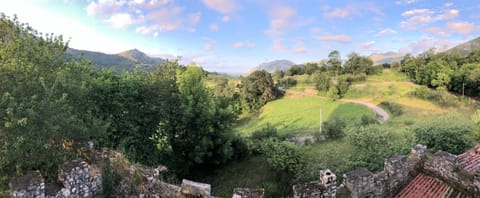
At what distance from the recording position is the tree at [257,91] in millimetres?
54188

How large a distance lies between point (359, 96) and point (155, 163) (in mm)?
43703

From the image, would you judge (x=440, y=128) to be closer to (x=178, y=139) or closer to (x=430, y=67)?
(x=178, y=139)

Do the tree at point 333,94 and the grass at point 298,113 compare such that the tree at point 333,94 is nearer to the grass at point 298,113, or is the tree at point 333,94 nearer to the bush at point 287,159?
the grass at point 298,113

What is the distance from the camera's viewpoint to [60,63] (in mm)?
10703

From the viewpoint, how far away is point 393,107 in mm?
41344

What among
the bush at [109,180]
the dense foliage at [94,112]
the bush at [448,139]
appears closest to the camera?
the bush at [109,180]

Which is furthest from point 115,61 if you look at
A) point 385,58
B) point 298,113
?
point 385,58

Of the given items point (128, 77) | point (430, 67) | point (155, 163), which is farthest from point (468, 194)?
point (430, 67)

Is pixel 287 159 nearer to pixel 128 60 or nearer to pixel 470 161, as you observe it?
pixel 470 161

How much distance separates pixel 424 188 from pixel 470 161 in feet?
5.46

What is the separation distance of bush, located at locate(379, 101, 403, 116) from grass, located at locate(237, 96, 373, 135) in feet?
9.66

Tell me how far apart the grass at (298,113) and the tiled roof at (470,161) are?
2865 cm

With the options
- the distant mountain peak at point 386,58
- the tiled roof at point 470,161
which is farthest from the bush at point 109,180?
the distant mountain peak at point 386,58

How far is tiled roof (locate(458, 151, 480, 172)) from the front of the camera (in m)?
7.05
